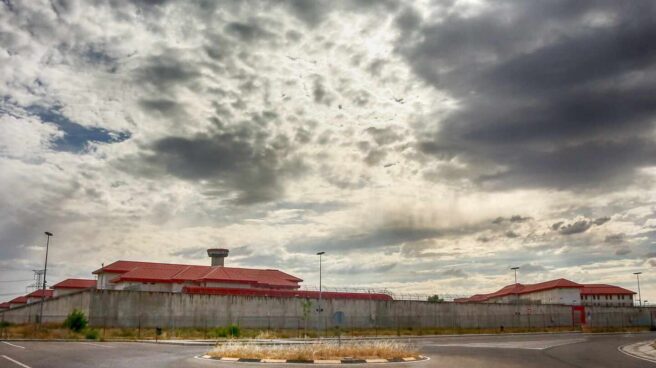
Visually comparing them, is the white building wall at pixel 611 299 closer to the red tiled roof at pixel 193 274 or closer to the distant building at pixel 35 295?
the red tiled roof at pixel 193 274

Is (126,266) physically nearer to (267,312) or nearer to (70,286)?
(70,286)

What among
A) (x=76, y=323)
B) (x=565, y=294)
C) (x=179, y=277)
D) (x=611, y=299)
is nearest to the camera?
(x=76, y=323)

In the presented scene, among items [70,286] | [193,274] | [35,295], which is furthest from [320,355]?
[35,295]

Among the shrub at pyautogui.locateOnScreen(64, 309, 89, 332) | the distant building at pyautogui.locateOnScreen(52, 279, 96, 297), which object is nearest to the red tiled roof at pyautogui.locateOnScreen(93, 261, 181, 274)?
the distant building at pyautogui.locateOnScreen(52, 279, 96, 297)

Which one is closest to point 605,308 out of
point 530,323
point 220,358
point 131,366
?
point 530,323

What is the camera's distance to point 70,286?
342 ft

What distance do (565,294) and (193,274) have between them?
244 feet

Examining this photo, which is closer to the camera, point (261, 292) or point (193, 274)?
point (261, 292)

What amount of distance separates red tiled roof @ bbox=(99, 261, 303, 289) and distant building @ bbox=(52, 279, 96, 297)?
74.9 feet

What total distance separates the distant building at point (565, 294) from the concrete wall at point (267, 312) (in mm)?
25457

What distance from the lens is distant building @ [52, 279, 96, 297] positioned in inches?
4102

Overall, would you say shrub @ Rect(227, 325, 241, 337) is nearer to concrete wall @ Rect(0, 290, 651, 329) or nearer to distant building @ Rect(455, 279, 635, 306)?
concrete wall @ Rect(0, 290, 651, 329)

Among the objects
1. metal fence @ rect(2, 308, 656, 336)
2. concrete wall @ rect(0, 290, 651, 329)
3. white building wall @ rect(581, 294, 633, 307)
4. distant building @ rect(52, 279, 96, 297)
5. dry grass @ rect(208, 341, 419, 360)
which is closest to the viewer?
dry grass @ rect(208, 341, 419, 360)

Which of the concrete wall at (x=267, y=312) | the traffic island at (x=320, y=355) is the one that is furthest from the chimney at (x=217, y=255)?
the traffic island at (x=320, y=355)
